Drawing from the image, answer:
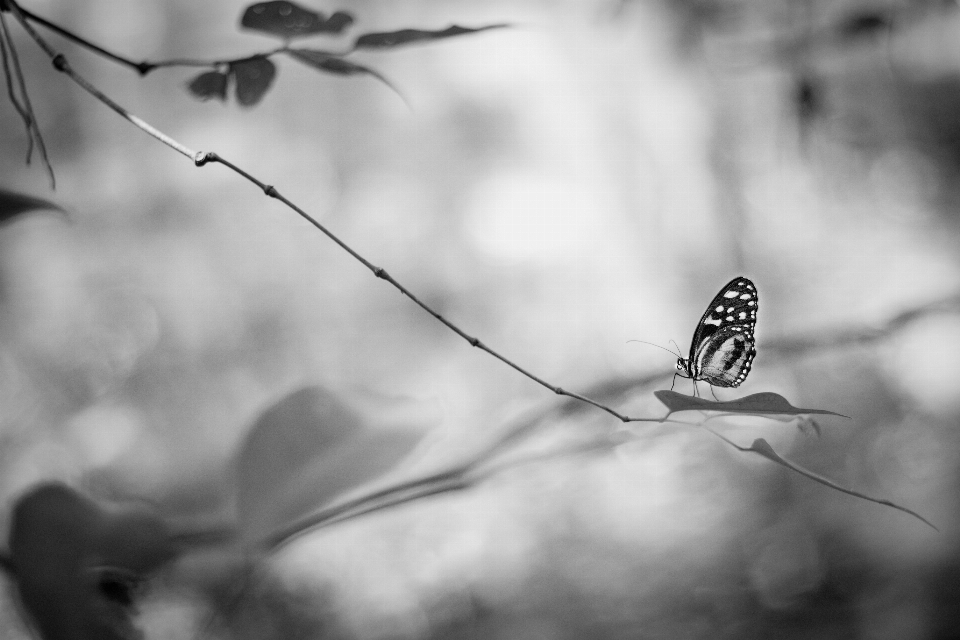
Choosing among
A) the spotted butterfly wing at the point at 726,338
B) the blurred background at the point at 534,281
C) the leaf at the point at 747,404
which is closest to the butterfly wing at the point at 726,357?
the spotted butterfly wing at the point at 726,338

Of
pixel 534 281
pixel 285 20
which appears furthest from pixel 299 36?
pixel 534 281

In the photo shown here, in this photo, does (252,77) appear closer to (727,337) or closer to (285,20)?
(285,20)

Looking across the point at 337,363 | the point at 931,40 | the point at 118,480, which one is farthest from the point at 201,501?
the point at 931,40

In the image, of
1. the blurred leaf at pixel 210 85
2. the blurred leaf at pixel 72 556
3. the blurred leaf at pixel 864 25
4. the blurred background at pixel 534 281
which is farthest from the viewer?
the blurred background at pixel 534 281

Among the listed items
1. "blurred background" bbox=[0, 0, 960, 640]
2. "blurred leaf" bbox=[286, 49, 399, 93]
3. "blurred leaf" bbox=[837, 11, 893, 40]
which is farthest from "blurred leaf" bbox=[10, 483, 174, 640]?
"blurred leaf" bbox=[837, 11, 893, 40]

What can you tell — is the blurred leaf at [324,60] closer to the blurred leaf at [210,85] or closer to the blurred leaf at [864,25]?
the blurred leaf at [210,85]

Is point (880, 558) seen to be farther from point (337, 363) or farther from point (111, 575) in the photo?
point (111, 575)
